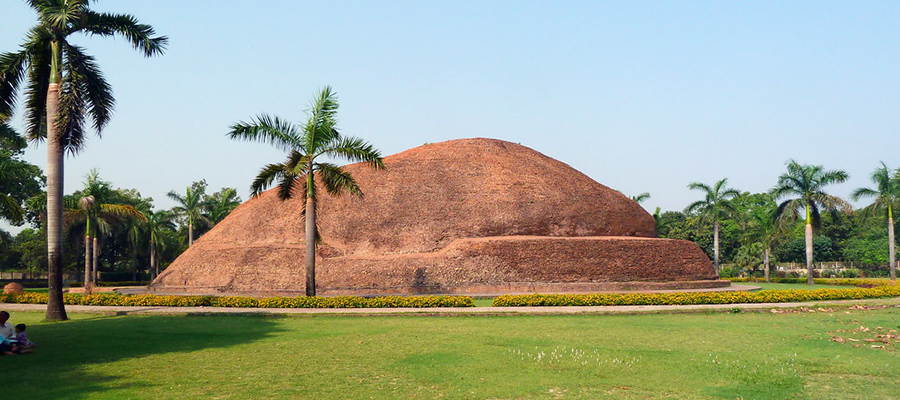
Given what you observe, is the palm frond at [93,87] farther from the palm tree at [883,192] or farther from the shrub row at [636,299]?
the palm tree at [883,192]

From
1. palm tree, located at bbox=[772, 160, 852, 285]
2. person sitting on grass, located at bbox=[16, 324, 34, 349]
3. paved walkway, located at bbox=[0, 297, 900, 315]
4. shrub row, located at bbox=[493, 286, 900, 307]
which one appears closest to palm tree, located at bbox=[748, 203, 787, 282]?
palm tree, located at bbox=[772, 160, 852, 285]

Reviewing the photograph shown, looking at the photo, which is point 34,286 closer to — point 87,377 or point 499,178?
point 499,178

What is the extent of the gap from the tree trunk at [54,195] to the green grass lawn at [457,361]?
1.70 metres

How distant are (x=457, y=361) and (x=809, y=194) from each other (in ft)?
134

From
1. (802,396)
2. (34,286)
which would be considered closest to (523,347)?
(802,396)

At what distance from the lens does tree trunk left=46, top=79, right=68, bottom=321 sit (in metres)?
18.3

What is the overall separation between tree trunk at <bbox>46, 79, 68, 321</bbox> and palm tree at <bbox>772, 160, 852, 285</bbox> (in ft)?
139

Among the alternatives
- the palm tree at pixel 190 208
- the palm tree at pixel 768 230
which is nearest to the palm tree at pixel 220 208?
the palm tree at pixel 190 208

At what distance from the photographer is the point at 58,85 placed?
60.8 ft

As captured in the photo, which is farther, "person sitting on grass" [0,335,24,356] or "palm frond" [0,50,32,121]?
"palm frond" [0,50,32,121]

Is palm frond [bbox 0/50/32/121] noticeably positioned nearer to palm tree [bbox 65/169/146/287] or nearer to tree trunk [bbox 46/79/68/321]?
tree trunk [bbox 46/79/68/321]

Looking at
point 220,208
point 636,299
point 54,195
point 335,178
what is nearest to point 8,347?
point 54,195

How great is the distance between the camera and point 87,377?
9883 millimetres

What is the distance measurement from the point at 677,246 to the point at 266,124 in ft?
71.3
